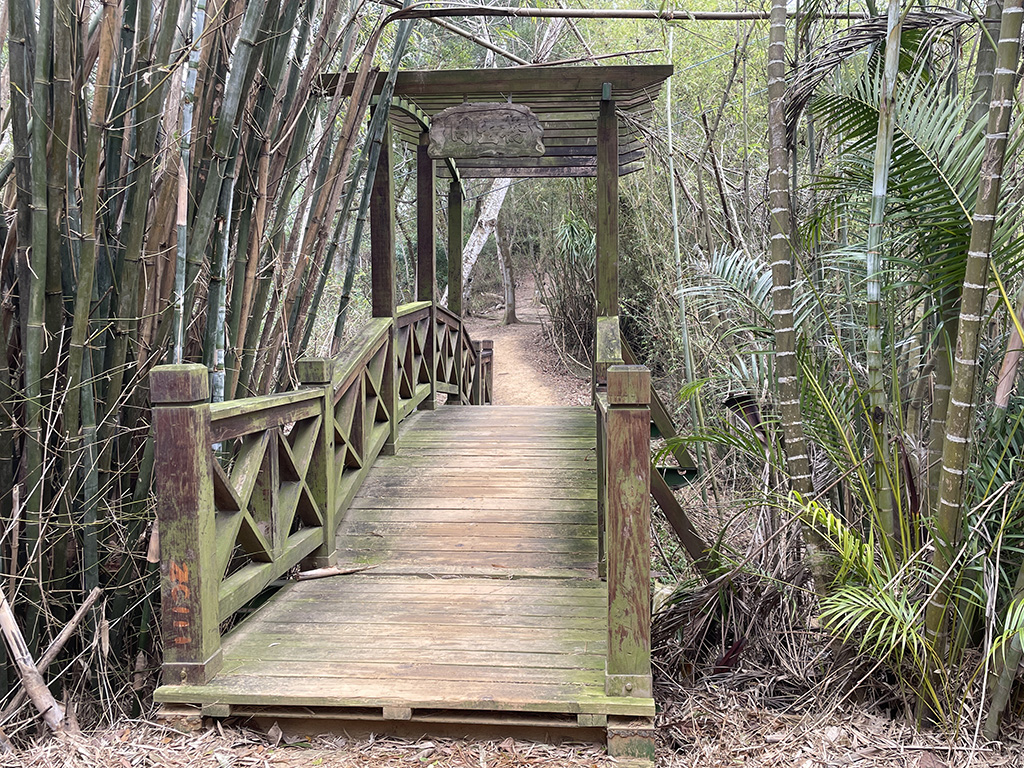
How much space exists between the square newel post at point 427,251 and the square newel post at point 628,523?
10.7 ft

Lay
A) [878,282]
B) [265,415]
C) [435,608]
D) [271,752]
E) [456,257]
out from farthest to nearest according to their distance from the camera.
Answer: [456,257], [435,608], [265,415], [878,282], [271,752]

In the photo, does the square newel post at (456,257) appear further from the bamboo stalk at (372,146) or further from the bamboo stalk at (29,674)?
the bamboo stalk at (29,674)

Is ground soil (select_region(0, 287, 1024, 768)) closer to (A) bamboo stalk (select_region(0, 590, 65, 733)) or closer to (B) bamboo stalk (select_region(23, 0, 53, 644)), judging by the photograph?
(A) bamboo stalk (select_region(0, 590, 65, 733))

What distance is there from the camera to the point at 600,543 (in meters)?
3.31

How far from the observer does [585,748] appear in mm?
2252

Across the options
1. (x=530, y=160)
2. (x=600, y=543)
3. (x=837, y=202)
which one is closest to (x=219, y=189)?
(x=600, y=543)

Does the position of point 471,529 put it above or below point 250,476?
below

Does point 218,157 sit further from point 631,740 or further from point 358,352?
point 631,740

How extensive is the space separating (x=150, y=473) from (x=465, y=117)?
273 cm

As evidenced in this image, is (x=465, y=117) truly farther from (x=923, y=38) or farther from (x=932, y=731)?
(x=932, y=731)

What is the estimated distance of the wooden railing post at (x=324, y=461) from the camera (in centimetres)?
323

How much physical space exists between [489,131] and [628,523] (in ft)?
9.14

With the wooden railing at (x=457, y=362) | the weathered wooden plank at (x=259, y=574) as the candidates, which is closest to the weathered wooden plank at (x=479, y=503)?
the weathered wooden plank at (x=259, y=574)

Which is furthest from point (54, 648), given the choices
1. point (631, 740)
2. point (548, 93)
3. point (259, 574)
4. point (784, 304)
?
point (548, 93)
